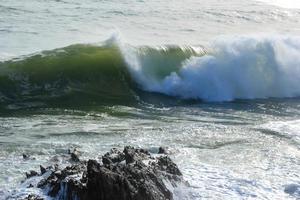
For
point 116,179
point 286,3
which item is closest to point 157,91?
point 116,179

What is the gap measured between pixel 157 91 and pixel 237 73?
2995mm

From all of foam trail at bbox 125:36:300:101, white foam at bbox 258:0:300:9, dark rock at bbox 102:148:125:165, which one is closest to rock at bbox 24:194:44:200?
dark rock at bbox 102:148:125:165

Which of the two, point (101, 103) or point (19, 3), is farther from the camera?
point (19, 3)

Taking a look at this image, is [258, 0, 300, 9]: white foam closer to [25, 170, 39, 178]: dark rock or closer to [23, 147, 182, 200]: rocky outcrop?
[23, 147, 182, 200]: rocky outcrop

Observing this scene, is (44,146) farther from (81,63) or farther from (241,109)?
(81,63)

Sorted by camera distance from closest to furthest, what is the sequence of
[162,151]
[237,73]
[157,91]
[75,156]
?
[75,156] < [162,151] < [157,91] < [237,73]

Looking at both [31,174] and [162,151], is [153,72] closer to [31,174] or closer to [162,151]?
[162,151]

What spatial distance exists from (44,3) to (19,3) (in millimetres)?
1402

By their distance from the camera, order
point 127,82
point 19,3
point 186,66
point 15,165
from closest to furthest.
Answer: point 15,165 < point 127,82 < point 186,66 < point 19,3

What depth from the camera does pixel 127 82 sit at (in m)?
17.5

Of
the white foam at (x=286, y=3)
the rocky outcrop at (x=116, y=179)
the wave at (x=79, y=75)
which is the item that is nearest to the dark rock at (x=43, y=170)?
the rocky outcrop at (x=116, y=179)

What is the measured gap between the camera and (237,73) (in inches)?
742

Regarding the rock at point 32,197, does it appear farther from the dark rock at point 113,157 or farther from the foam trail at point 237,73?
the foam trail at point 237,73

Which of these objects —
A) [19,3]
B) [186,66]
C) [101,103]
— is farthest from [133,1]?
[101,103]
